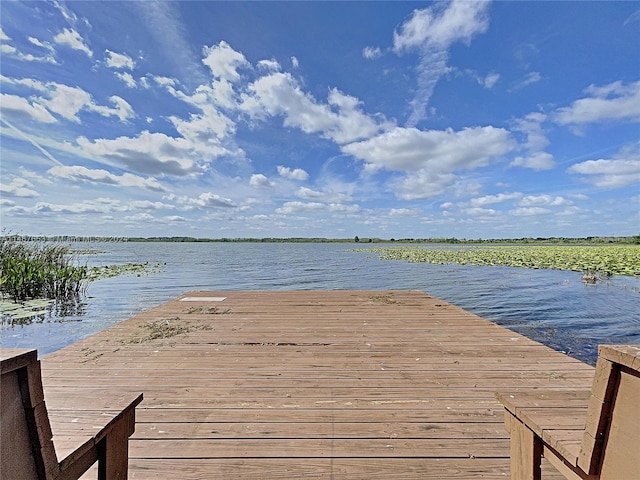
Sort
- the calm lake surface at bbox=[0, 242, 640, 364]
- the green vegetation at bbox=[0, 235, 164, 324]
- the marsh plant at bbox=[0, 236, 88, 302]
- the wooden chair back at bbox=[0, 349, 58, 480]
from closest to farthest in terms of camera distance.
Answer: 1. the wooden chair back at bbox=[0, 349, 58, 480]
2. the calm lake surface at bbox=[0, 242, 640, 364]
3. the green vegetation at bbox=[0, 235, 164, 324]
4. the marsh plant at bbox=[0, 236, 88, 302]

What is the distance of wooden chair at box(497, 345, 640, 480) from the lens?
615mm

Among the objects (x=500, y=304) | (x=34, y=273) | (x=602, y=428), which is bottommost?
(x=500, y=304)

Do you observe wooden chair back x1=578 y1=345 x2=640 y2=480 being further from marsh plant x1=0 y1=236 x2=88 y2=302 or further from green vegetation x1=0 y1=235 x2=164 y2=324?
marsh plant x1=0 y1=236 x2=88 y2=302

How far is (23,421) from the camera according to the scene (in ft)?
2.02

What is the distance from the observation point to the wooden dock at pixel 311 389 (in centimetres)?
145

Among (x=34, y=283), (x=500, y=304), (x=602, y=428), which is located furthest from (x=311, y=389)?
(x=34, y=283)

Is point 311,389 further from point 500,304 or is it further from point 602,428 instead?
point 500,304

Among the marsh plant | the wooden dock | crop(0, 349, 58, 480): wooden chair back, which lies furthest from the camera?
the marsh plant

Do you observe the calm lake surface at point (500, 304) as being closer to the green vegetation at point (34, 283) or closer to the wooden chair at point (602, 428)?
the green vegetation at point (34, 283)

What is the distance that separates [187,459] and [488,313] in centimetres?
658

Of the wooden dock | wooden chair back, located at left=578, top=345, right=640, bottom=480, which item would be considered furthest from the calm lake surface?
wooden chair back, located at left=578, top=345, right=640, bottom=480

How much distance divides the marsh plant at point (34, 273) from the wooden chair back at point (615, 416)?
863 cm

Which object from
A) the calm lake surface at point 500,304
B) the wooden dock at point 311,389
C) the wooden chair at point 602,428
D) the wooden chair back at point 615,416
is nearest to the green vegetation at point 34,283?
the calm lake surface at point 500,304

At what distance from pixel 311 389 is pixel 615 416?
1.75 m
